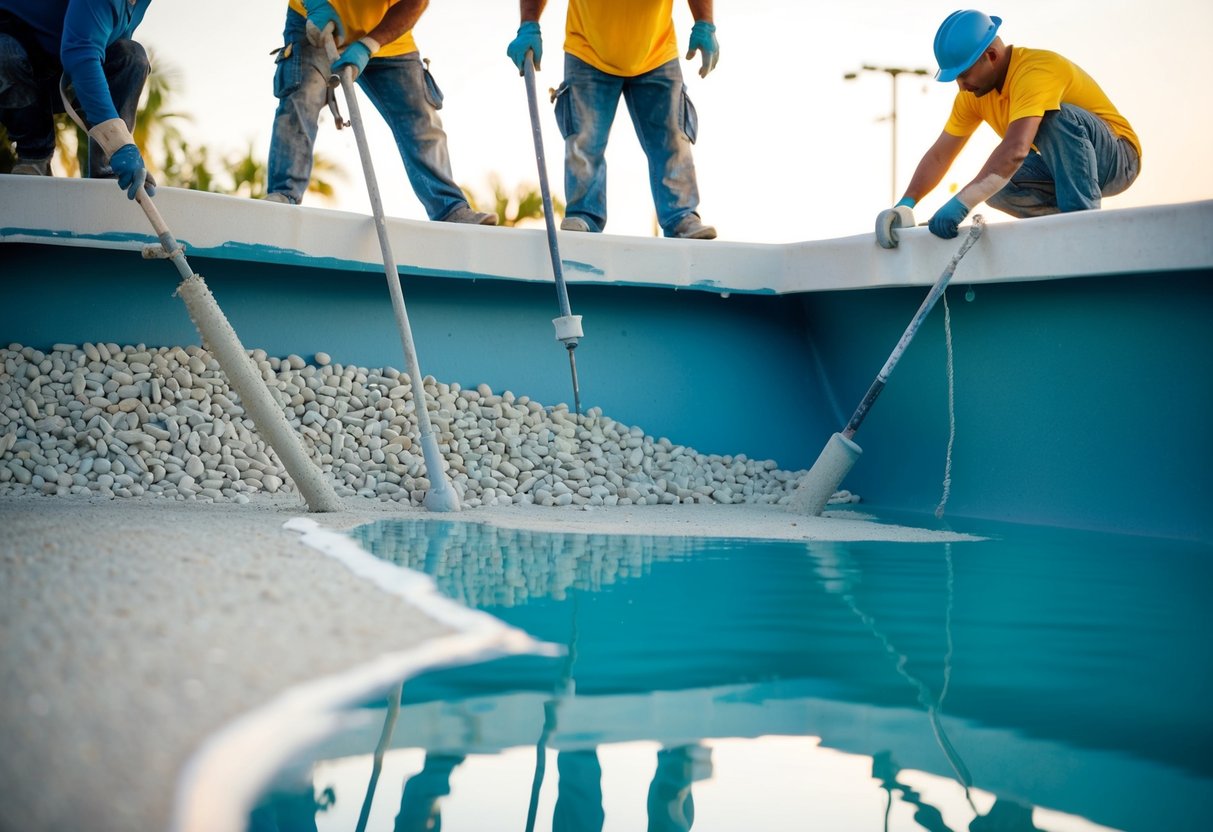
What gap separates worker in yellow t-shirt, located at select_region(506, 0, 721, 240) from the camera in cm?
381

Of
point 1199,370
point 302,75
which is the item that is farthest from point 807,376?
point 302,75

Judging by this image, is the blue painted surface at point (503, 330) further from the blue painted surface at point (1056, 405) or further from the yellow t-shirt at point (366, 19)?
the yellow t-shirt at point (366, 19)

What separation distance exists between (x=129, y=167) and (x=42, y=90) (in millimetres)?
893

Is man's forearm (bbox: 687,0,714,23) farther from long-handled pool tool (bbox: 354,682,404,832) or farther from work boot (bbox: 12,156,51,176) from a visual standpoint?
long-handled pool tool (bbox: 354,682,404,832)

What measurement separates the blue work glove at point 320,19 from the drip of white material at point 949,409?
6.44 feet

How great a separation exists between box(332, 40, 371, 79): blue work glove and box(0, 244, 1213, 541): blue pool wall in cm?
64

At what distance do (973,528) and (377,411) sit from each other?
5.59 ft

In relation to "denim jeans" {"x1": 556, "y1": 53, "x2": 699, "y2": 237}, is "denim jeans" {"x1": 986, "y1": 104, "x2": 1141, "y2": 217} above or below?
below

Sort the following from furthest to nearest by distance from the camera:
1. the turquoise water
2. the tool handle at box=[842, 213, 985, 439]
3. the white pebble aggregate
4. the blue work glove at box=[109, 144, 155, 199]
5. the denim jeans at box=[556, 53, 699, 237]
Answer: the denim jeans at box=[556, 53, 699, 237] → the tool handle at box=[842, 213, 985, 439] → the white pebble aggregate → the blue work glove at box=[109, 144, 155, 199] → the turquoise water

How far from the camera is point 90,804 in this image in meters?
0.79

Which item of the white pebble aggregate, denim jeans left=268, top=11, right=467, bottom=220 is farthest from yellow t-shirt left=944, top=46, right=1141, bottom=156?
Result: denim jeans left=268, top=11, right=467, bottom=220

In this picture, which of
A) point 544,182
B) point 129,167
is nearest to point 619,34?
point 544,182

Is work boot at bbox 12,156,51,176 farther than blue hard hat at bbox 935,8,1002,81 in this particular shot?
Yes

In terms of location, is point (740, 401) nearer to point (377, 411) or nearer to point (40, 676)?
point (377, 411)
